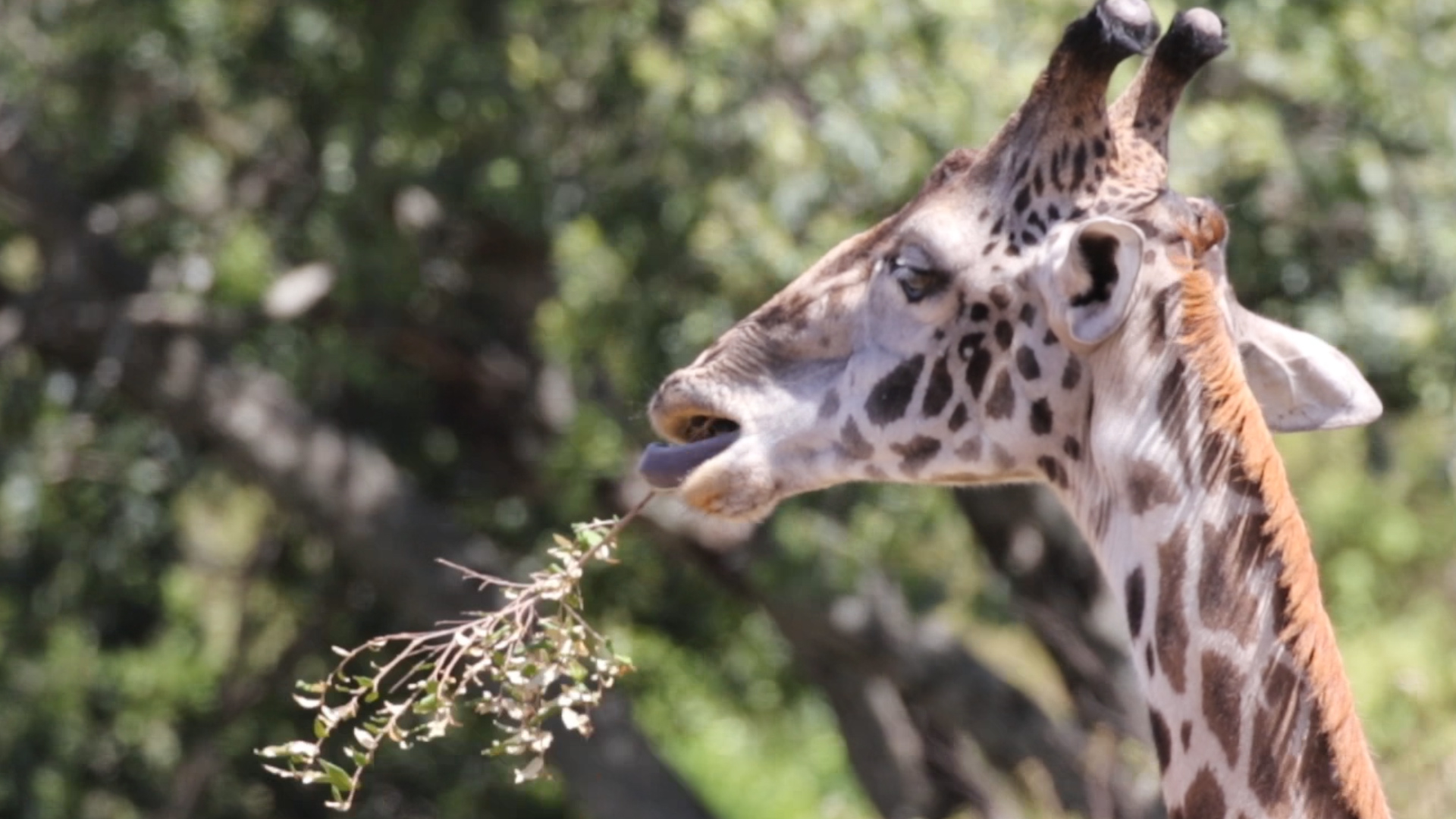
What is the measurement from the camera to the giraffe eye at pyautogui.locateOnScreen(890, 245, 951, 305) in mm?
4035

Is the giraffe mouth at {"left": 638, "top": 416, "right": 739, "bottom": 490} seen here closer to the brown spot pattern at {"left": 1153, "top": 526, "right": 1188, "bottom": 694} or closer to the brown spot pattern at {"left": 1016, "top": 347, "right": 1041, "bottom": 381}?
the brown spot pattern at {"left": 1016, "top": 347, "right": 1041, "bottom": 381}

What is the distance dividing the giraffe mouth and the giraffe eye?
40cm

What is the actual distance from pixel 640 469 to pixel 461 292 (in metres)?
5.53

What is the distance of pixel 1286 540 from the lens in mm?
3617

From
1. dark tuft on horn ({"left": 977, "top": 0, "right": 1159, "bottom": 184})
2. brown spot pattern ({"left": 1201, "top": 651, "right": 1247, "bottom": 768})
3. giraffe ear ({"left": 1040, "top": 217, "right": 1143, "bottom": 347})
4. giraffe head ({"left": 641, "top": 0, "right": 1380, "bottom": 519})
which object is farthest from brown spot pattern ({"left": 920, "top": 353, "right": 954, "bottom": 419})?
brown spot pattern ({"left": 1201, "top": 651, "right": 1247, "bottom": 768})

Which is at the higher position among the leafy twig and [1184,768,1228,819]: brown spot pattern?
the leafy twig

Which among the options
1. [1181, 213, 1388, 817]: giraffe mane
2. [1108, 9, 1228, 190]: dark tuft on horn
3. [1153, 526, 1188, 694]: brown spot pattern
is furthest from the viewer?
[1108, 9, 1228, 190]: dark tuft on horn

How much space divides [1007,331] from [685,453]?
0.64 metres

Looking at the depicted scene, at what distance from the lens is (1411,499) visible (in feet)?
40.7

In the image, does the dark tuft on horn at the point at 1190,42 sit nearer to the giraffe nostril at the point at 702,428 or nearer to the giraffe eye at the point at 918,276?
the giraffe eye at the point at 918,276

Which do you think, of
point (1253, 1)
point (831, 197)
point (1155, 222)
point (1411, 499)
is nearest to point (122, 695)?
point (831, 197)

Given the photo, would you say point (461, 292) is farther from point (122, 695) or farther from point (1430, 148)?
point (1430, 148)

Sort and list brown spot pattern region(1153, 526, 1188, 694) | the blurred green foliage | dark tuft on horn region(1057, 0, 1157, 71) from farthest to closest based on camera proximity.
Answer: the blurred green foliage < dark tuft on horn region(1057, 0, 1157, 71) < brown spot pattern region(1153, 526, 1188, 694)

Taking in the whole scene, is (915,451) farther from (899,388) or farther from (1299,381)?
(1299,381)
